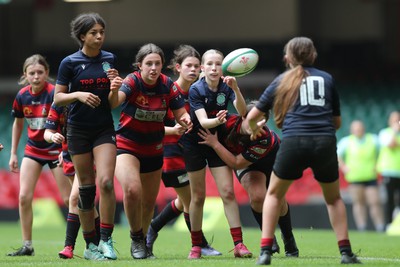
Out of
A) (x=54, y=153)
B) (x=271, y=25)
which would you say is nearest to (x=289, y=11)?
(x=271, y=25)

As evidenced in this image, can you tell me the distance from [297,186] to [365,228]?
5.33 ft

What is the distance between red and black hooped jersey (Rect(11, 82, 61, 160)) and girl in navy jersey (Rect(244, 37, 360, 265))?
10.7 feet

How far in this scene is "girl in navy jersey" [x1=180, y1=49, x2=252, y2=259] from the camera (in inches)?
396

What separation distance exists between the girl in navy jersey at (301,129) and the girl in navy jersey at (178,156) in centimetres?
192

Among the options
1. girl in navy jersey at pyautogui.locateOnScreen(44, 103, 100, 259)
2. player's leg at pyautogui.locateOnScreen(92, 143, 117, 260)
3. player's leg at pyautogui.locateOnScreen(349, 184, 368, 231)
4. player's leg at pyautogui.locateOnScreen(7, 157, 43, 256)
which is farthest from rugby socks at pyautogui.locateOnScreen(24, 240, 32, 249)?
player's leg at pyautogui.locateOnScreen(349, 184, 368, 231)

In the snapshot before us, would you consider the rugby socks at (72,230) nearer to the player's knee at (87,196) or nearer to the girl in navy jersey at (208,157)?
the player's knee at (87,196)

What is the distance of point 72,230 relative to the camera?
396 inches

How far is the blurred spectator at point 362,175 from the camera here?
712 inches

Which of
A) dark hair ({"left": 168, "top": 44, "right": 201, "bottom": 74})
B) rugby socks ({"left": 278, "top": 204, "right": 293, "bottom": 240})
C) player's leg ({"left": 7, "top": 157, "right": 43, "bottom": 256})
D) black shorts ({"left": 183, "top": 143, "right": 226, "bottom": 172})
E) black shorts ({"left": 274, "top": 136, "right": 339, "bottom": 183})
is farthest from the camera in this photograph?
player's leg ({"left": 7, "top": 157, "right": 43, "bottom": 256})

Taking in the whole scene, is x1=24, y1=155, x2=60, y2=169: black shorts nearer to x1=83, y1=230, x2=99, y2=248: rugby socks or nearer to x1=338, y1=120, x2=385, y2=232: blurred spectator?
x1=83, y1=230, x2=99, y2=248: rugby socks

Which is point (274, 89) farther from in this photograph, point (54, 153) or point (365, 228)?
point (365, 228)

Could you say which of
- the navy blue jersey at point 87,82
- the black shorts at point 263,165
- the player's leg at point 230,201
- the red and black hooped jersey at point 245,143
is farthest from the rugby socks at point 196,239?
the navy blue jersey at point 87,82

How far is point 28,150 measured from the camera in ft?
36.3

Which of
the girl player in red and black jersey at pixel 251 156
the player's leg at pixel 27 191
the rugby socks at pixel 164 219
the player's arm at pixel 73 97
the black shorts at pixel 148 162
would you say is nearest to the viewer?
the player's arm at pixel 73 97
